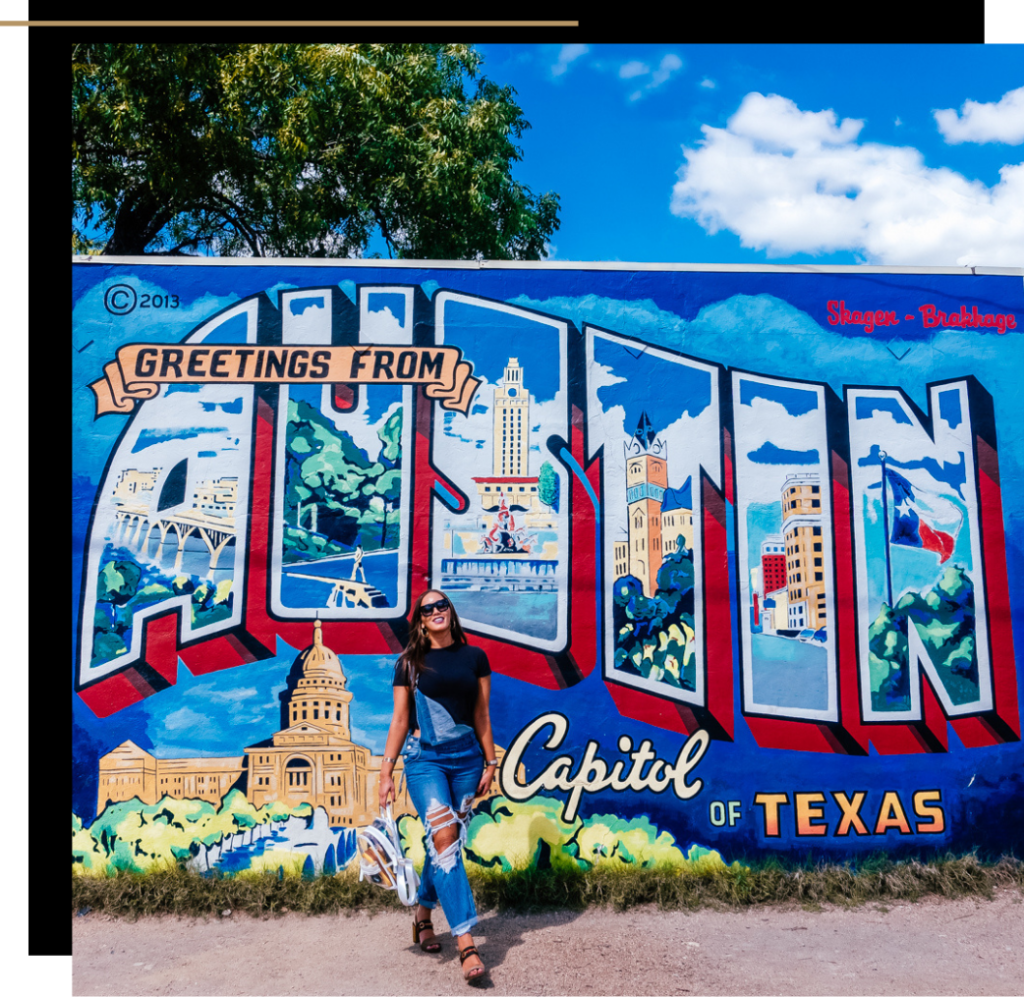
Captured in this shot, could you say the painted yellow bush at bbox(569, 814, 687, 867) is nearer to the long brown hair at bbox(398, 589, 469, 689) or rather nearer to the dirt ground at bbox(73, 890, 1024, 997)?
the dirt ground at bbox(73, 890, 1024, 997)

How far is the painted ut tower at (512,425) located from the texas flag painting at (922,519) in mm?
2506

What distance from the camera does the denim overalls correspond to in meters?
3.72

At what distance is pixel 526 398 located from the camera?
5.08 metres

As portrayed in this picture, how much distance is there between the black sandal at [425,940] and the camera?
13.0 feet

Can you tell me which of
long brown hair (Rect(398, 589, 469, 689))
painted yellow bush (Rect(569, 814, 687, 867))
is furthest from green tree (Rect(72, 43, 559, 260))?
painted yellow bush (Rect(569, 814, 687, 867))

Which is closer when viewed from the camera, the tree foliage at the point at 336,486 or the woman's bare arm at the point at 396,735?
the woman's bare arm at the point at 396,735

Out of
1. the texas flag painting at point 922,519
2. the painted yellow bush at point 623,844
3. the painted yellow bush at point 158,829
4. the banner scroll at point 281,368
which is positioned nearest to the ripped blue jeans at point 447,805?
the painted yellow bush at point 623,844

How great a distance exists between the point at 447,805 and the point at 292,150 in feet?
29.3

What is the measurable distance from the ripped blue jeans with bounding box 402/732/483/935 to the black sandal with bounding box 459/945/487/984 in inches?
3.1

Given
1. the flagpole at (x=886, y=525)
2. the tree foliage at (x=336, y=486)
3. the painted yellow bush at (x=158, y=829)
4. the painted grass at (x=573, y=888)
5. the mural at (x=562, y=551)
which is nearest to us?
the painted grass at (x=573, y=888)

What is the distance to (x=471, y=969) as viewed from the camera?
11.8ft

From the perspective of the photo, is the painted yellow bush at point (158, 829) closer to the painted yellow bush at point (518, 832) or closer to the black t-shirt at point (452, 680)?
the painted yellow bush at point (518, 832)

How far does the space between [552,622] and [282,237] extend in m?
8.64

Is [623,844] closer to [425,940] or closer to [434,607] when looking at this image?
[425,940]
